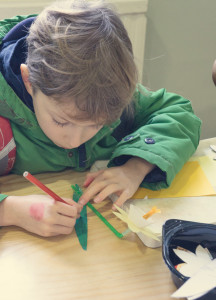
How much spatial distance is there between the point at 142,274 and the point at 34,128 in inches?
14.5

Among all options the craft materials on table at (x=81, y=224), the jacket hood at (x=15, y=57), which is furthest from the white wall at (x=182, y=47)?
the craft materials on table at (x=81, y=224)

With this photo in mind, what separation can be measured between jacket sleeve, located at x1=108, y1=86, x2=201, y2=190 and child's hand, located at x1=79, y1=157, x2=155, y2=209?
2 cm

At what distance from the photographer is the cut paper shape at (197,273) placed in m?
0.45

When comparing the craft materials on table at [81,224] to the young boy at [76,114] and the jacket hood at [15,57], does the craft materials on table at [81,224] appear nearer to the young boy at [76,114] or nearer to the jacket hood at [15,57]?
the young boy at [76,114]

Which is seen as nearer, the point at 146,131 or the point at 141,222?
the point at 141,222

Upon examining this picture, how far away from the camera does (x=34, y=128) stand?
744 millimetres

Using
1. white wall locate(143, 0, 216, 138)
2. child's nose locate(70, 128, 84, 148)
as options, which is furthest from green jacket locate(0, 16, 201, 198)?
white wall locate(143, 0, 216, 138)

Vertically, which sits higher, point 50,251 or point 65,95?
point 65,95

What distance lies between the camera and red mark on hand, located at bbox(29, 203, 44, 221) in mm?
617

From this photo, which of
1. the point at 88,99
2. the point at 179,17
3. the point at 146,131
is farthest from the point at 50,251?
the point at 179,17

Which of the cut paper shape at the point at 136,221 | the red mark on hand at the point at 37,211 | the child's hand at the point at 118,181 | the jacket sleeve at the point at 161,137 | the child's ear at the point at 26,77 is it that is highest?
the child's ear at the point at 26,77

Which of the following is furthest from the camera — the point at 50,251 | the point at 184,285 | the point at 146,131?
the point at 146,131

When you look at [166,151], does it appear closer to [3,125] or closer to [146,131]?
[146,131]

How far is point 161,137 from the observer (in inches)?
31.7
